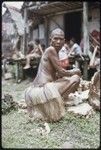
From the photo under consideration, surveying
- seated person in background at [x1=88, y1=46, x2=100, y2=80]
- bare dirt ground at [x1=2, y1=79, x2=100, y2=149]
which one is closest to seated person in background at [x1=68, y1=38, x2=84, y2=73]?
seated person in background at [x1=88, y1=46, x2=100, y2=80]

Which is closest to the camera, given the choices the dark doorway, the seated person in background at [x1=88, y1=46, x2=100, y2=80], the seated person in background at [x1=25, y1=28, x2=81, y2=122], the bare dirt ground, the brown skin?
the bare dirt ground

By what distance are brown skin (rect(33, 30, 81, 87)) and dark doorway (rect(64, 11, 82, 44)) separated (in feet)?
35.7

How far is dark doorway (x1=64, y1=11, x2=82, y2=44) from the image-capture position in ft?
58.2

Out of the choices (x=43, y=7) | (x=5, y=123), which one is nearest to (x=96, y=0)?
(x=43, y=7)

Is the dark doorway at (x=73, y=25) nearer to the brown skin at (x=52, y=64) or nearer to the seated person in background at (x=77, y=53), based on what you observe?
the seated person in background at (x=77, y=53)

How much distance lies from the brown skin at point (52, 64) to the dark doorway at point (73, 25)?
10.9 metres

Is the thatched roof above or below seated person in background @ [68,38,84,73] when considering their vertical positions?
above

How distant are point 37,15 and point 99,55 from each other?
5670 mm

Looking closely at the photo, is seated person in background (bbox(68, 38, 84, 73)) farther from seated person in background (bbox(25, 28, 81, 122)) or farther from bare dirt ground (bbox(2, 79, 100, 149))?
seated person in background (bbox(25, 28, 81, 122))

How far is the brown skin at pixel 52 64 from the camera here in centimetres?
682

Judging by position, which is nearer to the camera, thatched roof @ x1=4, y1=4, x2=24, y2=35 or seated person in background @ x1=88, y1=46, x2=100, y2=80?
seated person in background @ x1=88, y1=46, x2=100, y2=80

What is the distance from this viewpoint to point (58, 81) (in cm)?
700

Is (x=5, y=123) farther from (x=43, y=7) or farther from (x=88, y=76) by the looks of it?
(x=43, y=7)

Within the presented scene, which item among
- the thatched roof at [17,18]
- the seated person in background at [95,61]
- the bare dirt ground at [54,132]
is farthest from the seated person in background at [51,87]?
the thatched roof at [17,18]
